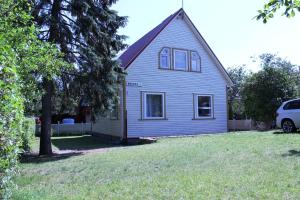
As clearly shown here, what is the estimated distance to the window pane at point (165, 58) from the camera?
23.0 metres

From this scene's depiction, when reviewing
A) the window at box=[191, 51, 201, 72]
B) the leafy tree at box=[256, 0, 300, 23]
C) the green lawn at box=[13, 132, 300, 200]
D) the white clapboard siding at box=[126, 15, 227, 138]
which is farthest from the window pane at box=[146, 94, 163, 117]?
the leafy tree at box=[256, 0, 300, 23]

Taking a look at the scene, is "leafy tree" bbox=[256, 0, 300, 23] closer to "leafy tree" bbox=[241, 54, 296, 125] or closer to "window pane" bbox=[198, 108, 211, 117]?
"window pane" bbox=[198, 108, 211, 117]

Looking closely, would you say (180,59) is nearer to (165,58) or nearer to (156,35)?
(165,58)

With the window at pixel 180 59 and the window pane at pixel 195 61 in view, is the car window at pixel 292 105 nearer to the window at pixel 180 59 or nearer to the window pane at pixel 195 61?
the window pane at pixel 195 61

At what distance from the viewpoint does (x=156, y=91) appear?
2255 cm

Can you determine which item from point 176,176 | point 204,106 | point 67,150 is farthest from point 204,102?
point 176,176

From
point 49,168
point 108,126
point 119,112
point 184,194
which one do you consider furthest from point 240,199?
point 108,126

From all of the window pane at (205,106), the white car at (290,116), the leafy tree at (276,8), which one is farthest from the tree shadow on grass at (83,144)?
the leafy tree at (276,8)

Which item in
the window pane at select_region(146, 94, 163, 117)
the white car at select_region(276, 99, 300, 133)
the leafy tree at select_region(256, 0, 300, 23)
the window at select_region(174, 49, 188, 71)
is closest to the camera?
the leafy tree at select_region(256, 0, 300, 23)

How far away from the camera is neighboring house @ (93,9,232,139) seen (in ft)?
71.7

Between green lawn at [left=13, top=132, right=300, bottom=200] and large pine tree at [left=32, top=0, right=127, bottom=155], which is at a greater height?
large pine tree at [left=32, top=0, right=127, bottom=155]

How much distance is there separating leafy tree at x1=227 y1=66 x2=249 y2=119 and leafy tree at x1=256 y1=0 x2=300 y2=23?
29.9m

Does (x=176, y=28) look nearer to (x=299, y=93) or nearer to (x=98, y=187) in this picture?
(x=299, y=93)

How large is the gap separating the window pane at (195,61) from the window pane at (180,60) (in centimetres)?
54
